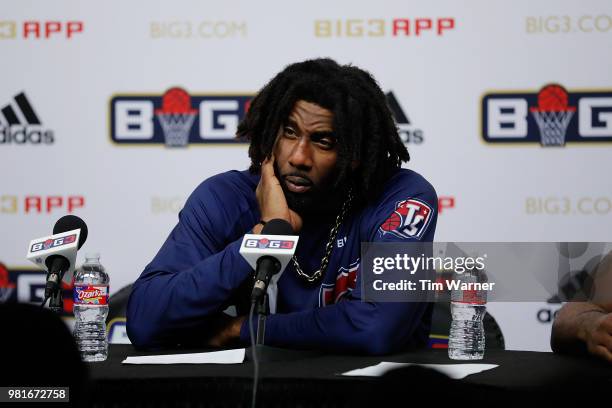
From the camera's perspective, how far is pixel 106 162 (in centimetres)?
377

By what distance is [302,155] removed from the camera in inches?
99.3

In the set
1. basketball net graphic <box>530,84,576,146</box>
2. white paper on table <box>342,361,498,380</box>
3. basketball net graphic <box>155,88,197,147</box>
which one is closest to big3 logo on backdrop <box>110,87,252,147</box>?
basketball net graphic <box>155,88,197,147</box>

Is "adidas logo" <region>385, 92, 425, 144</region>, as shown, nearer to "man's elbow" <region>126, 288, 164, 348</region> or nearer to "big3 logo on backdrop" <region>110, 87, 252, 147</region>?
"big3 logo on backdrop" <region>110, 87, 252, 147</region>

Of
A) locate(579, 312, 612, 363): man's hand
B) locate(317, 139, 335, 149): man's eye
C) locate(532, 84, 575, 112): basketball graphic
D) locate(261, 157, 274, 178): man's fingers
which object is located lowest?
locate(579, 312, 612, 363): man's hand

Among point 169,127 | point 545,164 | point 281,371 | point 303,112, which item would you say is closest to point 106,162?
point 169,127

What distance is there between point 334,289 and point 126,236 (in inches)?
57.5

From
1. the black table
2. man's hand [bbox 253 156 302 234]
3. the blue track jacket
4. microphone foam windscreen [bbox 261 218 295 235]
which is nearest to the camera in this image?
the black table

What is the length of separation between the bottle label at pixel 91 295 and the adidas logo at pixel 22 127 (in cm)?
167

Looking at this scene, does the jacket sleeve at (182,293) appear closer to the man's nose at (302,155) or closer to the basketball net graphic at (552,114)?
the man's nose at (302,155)

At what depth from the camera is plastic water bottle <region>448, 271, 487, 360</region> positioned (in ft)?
7.00

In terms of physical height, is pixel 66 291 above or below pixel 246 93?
below

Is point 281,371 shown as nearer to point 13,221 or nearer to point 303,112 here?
point 303,112

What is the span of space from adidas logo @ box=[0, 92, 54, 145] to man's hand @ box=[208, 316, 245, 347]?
1.80 m

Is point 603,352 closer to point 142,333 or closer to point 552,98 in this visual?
point 142,333
